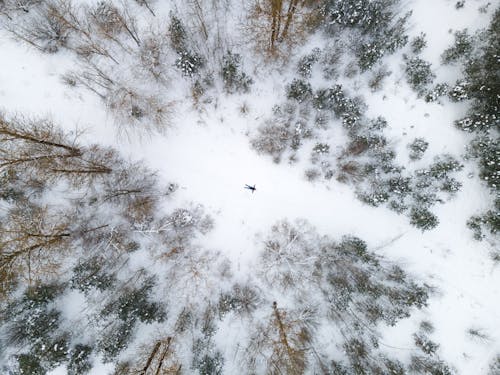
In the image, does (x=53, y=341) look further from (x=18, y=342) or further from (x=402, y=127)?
(x=402, y=127)

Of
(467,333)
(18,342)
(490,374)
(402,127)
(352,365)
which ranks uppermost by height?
(402,127)

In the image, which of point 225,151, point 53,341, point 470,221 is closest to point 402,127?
point 470,221

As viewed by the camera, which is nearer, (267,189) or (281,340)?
(281,340)

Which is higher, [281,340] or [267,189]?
[267,189]

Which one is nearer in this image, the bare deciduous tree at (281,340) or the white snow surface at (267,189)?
the white snow surface at (267,189)

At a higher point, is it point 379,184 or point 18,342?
point 379,184

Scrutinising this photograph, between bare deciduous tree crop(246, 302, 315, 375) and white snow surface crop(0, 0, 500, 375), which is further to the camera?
bare deciduous tree crop(246, 302, 315, 375)

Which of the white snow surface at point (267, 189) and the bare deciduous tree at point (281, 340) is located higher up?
the white snow surface at point (267, 189)

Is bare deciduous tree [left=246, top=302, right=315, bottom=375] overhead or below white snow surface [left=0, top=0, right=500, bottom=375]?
below
